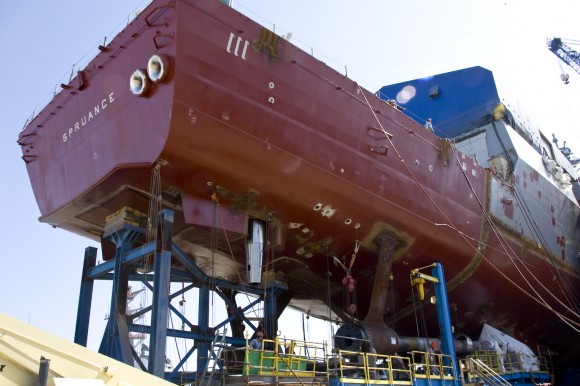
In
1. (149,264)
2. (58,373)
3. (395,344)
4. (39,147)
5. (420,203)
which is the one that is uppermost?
(39,147)

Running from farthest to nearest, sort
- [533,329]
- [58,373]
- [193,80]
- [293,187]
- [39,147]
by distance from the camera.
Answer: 1. [533,329]
2. [39,147]
3. [293,187]
4. [193,80]
5. [58,373]

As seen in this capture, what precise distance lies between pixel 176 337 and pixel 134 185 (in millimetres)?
4356

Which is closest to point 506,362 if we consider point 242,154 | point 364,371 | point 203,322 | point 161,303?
point 364,371

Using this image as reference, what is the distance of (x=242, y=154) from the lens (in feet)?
42.6

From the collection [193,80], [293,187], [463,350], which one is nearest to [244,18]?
[193,80]

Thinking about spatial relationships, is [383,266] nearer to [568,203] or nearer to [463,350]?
[463,350]

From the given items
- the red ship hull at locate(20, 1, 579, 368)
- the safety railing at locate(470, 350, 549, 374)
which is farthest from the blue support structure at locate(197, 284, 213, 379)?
the safety railing at locate(470, 350, 549, 374)

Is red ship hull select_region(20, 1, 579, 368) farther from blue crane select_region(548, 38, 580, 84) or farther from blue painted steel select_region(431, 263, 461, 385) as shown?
blue crane select_region(548, 38, 580, 84)

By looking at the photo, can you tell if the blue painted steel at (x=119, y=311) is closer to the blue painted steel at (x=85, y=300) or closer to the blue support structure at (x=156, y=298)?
the blue support structure at (x=156, y=298)

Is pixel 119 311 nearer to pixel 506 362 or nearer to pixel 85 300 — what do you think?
pixel 85 300

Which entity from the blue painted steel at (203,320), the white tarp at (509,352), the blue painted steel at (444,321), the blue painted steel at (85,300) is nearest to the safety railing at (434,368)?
the blue painted steel at (444,321)

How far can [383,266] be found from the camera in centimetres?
1669

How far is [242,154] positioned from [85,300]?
6.52m

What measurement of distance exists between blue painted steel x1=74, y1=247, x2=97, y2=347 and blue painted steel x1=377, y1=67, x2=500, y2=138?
52.3 ft
